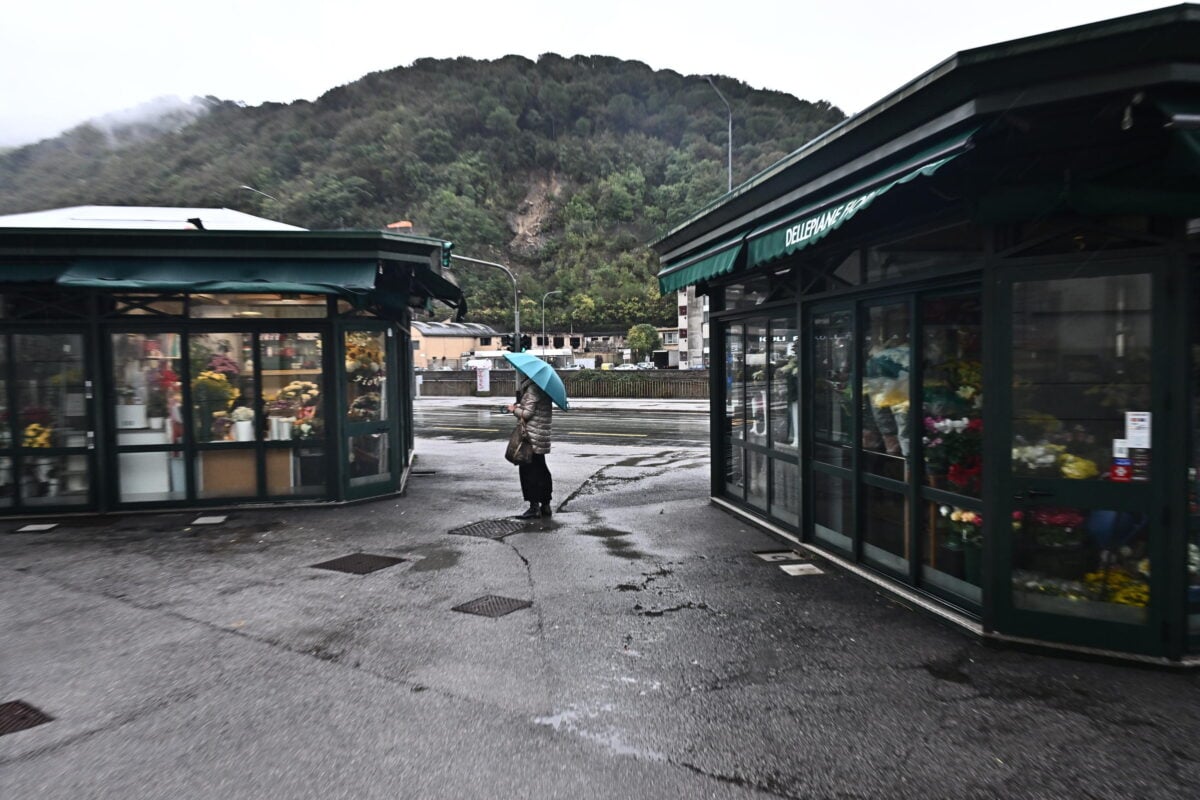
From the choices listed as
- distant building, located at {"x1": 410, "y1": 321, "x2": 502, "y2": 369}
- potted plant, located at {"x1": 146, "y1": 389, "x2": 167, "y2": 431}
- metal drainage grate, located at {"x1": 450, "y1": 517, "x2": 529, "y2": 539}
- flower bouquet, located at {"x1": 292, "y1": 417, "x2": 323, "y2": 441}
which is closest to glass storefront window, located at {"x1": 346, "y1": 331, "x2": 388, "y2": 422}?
flower bouquet, located at {"x1": 292, "y1": 417, "x2": 323, "y2": 441}

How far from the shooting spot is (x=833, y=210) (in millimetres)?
5465

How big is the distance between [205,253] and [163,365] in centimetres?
154

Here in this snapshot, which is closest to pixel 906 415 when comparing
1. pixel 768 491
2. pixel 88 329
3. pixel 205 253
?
pixel 768 491

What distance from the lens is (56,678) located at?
→ 453 cm

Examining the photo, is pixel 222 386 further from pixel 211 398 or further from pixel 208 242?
pixel 208 242

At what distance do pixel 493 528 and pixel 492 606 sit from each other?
9.40 ft

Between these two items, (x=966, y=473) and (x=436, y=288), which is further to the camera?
(x=436, y=288)

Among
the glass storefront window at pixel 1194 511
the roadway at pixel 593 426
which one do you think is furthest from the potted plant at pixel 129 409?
the glass storefront window at pixel 1194 511

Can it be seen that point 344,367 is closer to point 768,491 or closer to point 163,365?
point 163,365

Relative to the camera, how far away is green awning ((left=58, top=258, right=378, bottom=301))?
8547 millimetres

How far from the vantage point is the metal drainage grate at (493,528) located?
27.5ft

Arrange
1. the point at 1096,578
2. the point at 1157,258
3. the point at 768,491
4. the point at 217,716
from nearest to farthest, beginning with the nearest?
the point at 217,716
the point at 1157,258
the point at 1096,578
the point at 768,491

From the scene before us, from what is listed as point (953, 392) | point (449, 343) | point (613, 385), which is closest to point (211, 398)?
point (953, 392)

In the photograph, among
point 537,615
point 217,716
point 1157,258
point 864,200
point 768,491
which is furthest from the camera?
point 768,491
